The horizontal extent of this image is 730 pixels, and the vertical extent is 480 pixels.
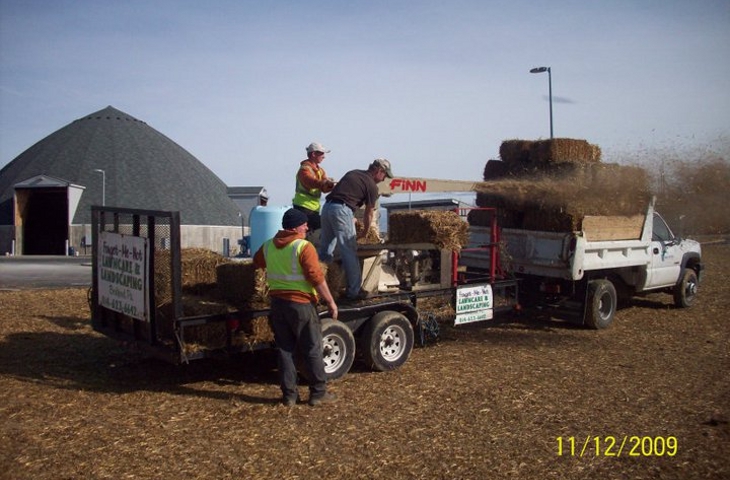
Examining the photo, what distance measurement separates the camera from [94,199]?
47906mm

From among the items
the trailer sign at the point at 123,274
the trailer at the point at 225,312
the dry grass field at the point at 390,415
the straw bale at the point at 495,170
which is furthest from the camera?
the straw bale at the point at 495,170

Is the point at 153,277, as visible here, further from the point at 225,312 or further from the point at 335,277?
the point at 335,277

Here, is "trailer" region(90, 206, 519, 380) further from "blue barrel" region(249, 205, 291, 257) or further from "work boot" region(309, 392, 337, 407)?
"blue barrel" region(249, 205, 291, 257)

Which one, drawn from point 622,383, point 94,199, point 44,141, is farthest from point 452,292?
point 44,141

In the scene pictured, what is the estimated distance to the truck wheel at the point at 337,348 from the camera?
6.69 metres

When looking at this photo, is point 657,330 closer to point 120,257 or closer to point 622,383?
point 622,383

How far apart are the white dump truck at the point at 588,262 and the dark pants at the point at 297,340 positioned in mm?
4632

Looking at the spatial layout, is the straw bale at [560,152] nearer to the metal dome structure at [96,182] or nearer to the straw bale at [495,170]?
the straw bale at [495,170]

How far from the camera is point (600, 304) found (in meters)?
10.4

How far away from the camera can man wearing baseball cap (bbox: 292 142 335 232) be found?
7.45 meters

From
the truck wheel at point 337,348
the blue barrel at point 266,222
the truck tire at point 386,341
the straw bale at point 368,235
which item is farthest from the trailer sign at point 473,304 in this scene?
the blue barrel at point 266,222

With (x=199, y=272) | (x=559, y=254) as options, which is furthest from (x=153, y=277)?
(x=559, y=254)

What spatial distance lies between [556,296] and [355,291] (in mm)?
4767
